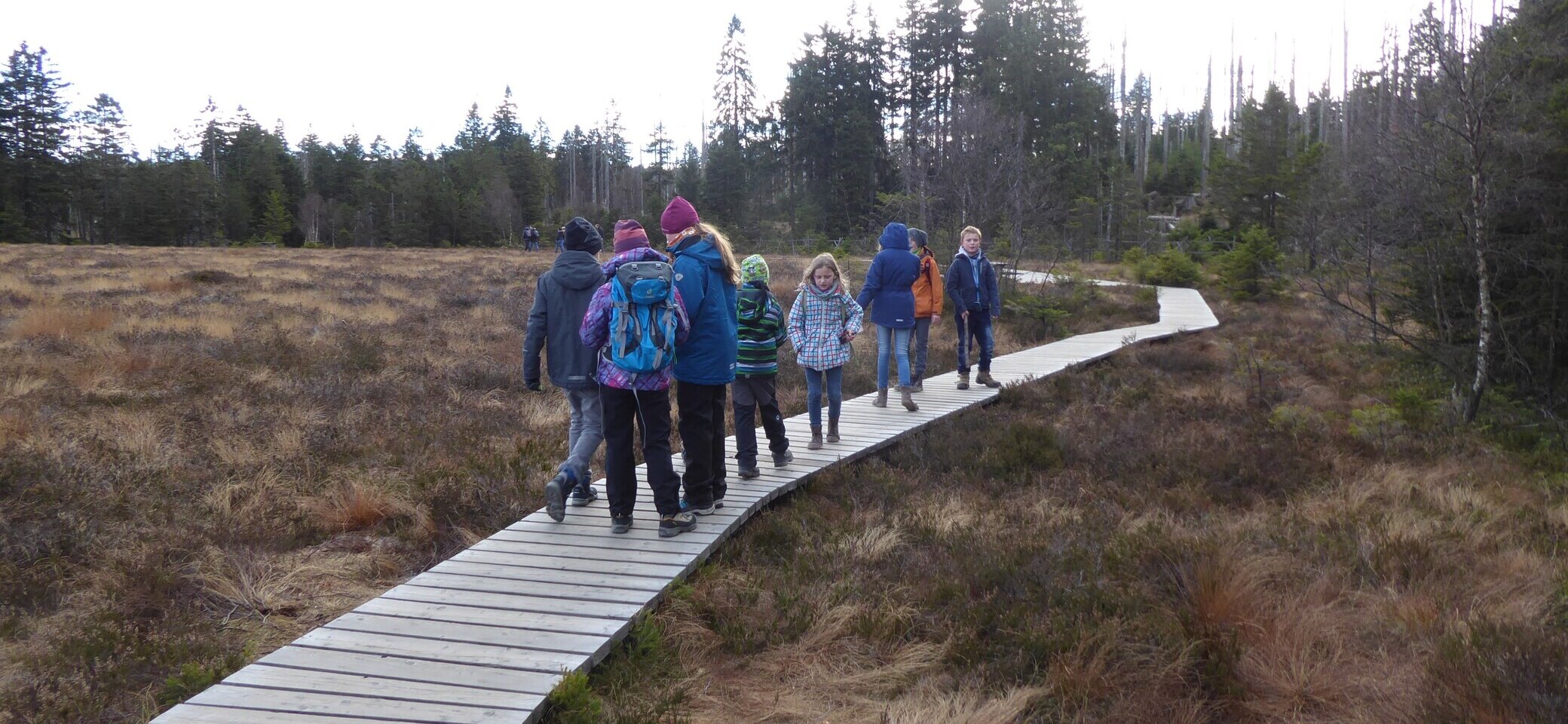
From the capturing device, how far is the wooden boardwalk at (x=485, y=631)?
3.48 meters

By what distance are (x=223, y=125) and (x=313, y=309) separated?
79.8 m

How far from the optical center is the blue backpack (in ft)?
16.6

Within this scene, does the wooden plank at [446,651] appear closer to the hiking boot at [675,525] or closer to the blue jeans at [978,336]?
the hiking boot at [675,525]

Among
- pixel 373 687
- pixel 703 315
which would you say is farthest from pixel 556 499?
pixel 373 687

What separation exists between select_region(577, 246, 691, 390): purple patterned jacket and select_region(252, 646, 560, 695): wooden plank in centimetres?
180

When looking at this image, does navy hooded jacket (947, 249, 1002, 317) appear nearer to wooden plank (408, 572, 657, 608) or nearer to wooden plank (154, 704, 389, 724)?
wooden plank (408, 572, 657, 608)

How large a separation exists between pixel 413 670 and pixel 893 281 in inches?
A: 240

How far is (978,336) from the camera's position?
35.2 feet

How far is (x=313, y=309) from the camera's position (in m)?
17.6

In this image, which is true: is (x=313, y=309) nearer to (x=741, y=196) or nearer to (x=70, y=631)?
(x=70, y=631)

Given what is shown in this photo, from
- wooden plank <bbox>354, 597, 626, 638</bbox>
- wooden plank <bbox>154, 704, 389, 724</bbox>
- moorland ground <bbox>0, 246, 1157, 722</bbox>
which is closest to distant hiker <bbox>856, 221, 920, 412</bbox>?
moorland ground <bbox>0, 246, 1157, 722</bbox>

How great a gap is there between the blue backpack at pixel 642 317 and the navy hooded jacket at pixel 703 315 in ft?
0.86

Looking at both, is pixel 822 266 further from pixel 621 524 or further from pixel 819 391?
pixel 621 524

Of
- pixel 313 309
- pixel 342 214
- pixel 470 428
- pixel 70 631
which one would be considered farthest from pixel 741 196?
pixel 70 631
